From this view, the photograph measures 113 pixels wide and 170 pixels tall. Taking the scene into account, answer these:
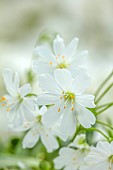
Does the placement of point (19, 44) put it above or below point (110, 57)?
below

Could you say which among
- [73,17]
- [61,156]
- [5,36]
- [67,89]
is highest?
[67,89]

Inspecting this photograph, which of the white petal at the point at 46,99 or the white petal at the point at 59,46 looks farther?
the white petal at the point at 59,46

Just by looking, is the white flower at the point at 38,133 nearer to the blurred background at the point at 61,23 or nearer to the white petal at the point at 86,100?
the white petal at the point at 86,100

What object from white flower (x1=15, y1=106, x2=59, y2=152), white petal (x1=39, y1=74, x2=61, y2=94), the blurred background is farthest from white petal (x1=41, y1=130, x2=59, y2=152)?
the blurred background

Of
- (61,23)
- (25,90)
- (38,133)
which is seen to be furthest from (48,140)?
(61,23)

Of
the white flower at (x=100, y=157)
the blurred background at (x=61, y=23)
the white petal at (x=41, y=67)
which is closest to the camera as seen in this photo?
the white flower at (x=100, y=157)

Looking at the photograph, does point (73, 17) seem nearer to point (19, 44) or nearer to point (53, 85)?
point (19, 44)

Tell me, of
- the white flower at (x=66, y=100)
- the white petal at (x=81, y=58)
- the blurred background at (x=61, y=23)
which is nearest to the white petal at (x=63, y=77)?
the white flower at (x=66, y=100)

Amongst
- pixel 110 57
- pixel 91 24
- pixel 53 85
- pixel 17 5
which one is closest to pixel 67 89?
pixel 53 85
